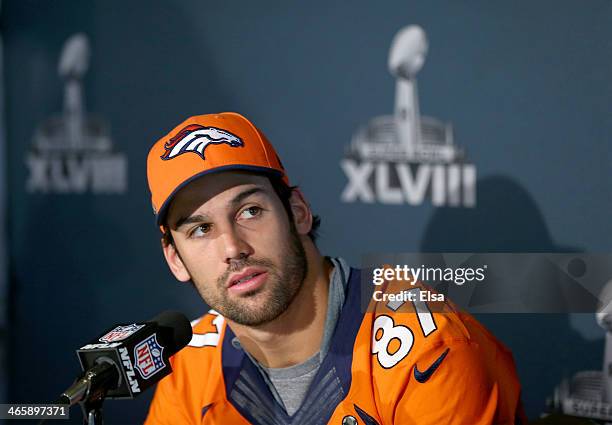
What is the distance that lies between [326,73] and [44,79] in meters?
0.85

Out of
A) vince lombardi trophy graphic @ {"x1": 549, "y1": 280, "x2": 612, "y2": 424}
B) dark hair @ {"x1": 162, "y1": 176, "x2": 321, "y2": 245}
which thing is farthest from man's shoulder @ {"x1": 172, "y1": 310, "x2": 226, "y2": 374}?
vince lombardi trophy graphic @ {"x1": 549, "y1": 280, "x2": 612, "y2": 424}

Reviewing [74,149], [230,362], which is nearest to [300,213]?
[230,362]

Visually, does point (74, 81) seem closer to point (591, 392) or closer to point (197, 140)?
point (197, 140)

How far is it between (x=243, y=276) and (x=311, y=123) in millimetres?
863

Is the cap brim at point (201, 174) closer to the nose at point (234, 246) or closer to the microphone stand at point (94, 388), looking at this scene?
the nose at point (234, 246)

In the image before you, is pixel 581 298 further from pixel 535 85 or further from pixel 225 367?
pixel 225 367

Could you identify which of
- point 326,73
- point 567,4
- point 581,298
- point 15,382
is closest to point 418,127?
point 326,73

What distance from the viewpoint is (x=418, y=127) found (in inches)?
72.6

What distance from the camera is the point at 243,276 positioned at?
113 centimetres

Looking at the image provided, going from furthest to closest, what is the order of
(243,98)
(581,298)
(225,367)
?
(243,98), (581,298), (225,367)

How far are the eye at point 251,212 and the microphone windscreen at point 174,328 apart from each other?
202 millimetres

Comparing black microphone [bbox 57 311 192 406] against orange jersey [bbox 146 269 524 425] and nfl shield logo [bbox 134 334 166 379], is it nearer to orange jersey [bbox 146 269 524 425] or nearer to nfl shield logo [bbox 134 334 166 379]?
nfl shield logo [bbox 134 334 166 379]

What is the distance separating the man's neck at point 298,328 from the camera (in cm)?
124

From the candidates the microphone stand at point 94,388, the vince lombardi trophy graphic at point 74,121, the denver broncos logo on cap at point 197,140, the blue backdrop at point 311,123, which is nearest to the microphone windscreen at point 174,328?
the microphone stand at point 94,388
